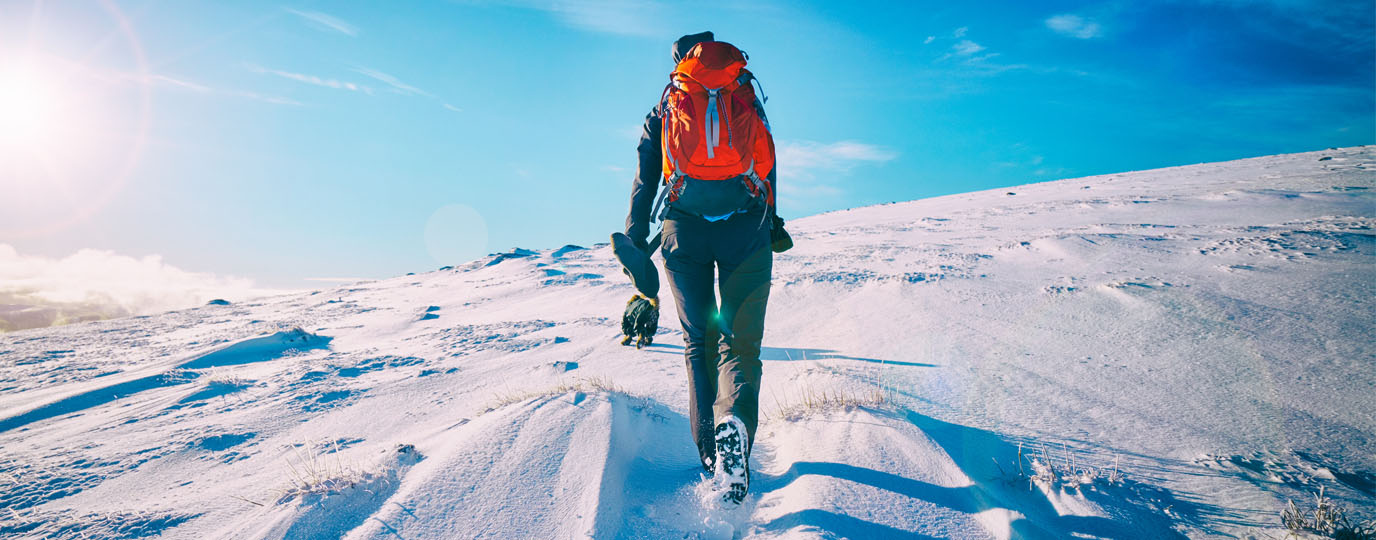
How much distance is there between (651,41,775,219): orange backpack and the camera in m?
2.12

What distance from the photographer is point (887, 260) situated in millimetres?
7266

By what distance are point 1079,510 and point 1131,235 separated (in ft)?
22.9

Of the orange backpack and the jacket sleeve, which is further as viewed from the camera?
the jacket sleeve

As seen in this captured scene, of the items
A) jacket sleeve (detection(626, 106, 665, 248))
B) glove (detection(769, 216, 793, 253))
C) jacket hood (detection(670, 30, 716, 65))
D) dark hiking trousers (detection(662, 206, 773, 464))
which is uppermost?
jacket hood (detection(670, 30, 716, 65))

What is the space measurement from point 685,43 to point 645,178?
27.2 inches

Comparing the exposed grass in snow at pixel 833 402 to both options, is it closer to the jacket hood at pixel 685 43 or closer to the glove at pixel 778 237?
the glove at pixel 778 237

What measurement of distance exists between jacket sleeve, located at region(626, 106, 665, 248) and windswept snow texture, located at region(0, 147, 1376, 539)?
920 millimetres

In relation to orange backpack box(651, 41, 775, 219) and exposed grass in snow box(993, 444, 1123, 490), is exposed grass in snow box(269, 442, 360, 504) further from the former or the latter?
exposed grass in snow box(993, 444, 1123, 490)

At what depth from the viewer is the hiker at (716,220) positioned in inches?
83.4

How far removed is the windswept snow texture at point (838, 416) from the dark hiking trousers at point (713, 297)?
39cm

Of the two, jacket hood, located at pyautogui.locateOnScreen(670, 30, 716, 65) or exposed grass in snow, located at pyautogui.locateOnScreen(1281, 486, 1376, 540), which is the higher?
jacket hood, located at pyautogui.locateOnScreen(670, 30, 716, 65)

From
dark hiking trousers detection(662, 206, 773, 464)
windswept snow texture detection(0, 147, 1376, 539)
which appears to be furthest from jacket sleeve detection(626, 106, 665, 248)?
windswept snow texture detection(0, 147, 1376, 539)

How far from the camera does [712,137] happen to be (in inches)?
83.3

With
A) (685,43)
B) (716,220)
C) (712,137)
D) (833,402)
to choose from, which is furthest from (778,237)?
(685,43)
